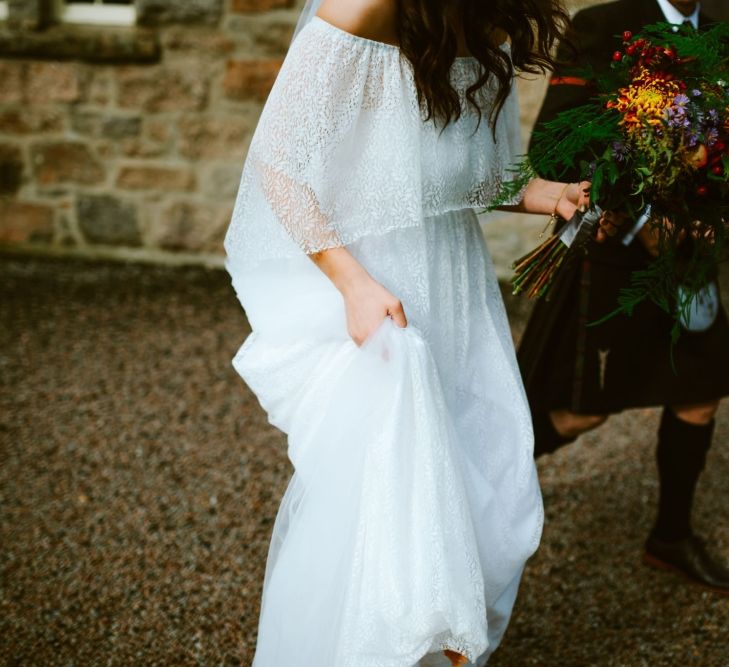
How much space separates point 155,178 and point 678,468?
4.16 meters

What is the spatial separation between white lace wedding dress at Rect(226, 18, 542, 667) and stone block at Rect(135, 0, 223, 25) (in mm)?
4018

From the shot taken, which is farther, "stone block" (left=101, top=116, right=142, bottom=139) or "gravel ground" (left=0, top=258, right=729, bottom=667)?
"stone block" (left=101, top=116, right=142, bottom=139)

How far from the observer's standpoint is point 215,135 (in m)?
5.75

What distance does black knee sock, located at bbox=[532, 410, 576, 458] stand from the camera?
9.32 feet

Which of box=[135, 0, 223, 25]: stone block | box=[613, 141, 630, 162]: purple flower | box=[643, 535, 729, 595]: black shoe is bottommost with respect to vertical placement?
box=[643, 535, 729, 595]: black shoe

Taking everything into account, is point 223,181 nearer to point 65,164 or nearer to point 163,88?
point 163,88

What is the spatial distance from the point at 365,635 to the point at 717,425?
9.76 feet

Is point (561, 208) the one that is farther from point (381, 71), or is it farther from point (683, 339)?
point (683, 339)

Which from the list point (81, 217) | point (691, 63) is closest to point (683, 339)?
point (691, 63)

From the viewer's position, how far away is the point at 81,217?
605 centimetres

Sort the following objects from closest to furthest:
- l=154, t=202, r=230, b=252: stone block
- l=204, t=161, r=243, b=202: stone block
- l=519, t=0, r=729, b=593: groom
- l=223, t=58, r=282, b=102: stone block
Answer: l=519, t=0, r=729, b=593: groom
l=223, t=58, r=282, b=102: stone block
l=204, t=161, r=243, b=202: stone block
l=154, t=202, r=230, b=252: stone block

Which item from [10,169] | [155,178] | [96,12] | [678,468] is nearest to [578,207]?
[678,468]
